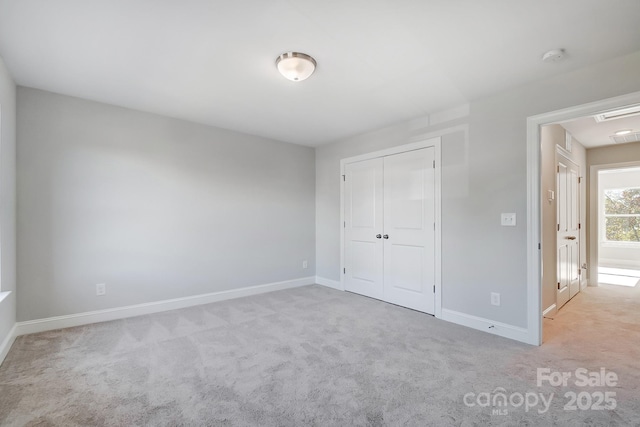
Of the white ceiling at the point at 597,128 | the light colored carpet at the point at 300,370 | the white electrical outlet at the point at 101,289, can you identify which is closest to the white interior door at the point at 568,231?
the white ceiling at the point at 597,128

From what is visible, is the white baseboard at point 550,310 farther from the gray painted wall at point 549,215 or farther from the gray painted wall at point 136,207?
the gray painted wall at point 136,207

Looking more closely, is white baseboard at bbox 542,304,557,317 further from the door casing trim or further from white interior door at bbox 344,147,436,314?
white interior door at bbox 344,147,436,314

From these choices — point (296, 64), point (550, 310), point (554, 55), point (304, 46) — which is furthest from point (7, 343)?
point (550, 310)

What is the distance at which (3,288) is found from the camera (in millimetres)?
2451

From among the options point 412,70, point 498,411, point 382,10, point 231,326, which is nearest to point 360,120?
point 412,70

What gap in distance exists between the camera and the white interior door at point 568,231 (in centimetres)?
379

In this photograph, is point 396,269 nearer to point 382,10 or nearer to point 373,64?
point 373,64

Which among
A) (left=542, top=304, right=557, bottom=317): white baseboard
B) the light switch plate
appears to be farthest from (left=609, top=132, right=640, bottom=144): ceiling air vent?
the light switch plate

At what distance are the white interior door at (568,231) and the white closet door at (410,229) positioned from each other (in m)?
1.71

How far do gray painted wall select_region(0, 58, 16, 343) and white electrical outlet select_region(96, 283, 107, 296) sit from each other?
639 millimetres

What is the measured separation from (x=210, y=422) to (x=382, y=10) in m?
2.61

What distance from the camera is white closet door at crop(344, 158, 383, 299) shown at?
13.6 ft

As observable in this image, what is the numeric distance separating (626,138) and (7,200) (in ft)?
24.4

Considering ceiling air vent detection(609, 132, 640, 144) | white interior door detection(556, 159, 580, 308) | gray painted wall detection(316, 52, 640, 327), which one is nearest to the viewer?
gray painted wall detection(316, 52, 640, 327)
